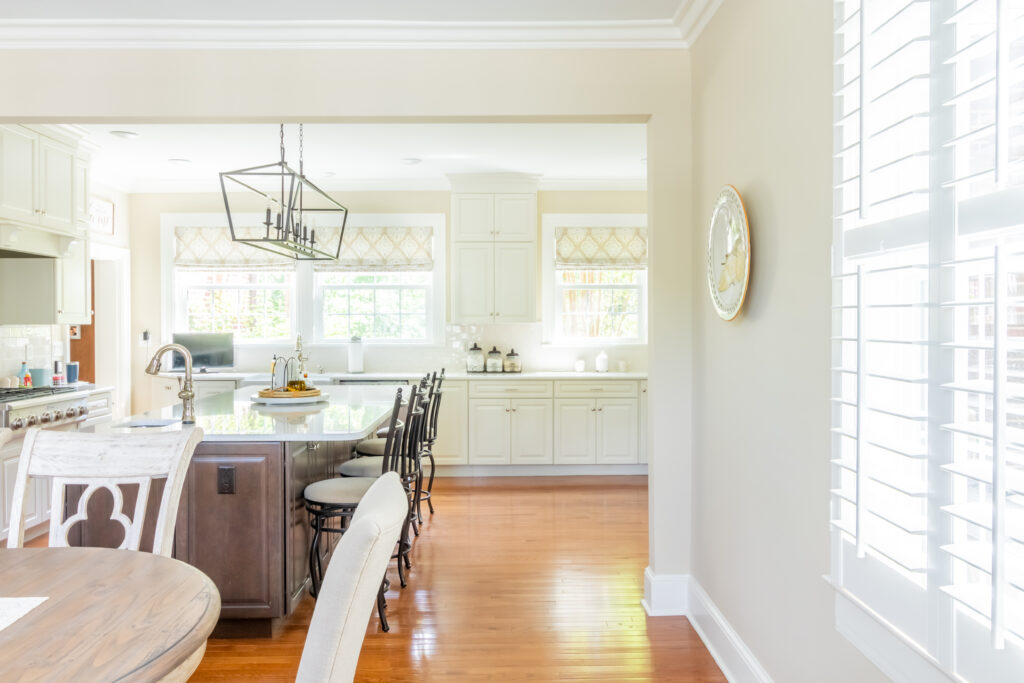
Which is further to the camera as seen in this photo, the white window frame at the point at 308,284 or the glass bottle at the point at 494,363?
the white window frame at the point at 308,284

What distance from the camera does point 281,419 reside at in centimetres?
328

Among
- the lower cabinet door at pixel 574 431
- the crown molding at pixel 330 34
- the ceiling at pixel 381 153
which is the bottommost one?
the lower cabinet door at pixel 574 431

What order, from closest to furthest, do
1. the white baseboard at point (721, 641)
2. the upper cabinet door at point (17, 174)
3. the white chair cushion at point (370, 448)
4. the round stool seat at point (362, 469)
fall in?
the white baseboard at point (721, 641) → the round stool seat at point (362, 469) → the upper cabinet door at point (17, 174) → the white chair cushion at point (370, 448)

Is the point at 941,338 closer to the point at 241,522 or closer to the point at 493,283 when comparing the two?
the point at 241,522

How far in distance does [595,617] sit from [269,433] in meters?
1.66

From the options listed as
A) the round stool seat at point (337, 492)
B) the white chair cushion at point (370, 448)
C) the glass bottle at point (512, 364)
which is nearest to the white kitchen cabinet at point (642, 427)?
the glass bottle at point (512, 364)

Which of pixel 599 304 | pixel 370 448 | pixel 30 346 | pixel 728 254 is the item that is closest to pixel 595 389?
pixel 599 304

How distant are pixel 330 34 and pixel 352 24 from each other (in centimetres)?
11

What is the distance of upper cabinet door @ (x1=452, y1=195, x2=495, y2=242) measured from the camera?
19.4ft

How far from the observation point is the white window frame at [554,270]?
245 inches

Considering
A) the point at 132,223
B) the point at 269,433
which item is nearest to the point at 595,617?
the point at 269,433

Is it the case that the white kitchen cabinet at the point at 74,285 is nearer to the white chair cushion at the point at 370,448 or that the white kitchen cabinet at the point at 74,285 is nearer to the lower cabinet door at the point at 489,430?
the white chair cushion at the point at 370,448

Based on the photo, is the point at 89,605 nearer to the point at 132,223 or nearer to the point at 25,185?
the point at 25,185

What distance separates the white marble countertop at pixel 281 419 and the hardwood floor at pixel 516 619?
2.79 feet
